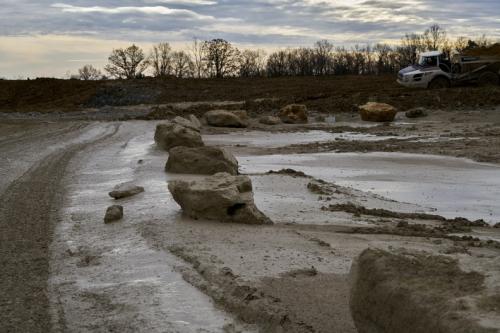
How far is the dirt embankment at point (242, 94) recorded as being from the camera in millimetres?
25672

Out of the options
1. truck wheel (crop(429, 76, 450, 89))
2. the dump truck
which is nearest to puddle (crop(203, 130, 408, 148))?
the dump truck

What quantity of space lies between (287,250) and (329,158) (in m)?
8.35

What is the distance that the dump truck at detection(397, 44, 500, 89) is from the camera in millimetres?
29047

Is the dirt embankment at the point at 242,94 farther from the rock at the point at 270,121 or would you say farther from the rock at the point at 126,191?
the rock at the point at 126,191

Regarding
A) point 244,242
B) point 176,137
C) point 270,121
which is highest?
point 176,137

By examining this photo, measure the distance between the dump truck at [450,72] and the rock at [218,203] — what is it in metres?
23.7

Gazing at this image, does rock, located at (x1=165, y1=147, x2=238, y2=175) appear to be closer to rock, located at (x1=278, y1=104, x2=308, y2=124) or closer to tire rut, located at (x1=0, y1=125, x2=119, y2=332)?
tire rut, located at (x1=0, y1=125, x2=119, y2=332)

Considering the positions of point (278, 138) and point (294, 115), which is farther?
point (294, 115)

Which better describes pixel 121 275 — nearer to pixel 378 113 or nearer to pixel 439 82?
pixel 378 113

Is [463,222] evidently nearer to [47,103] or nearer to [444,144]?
[444,144]

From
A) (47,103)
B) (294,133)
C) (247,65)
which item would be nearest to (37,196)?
(294,133)

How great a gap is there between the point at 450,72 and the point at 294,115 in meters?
10.0

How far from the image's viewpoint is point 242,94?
3469 cm

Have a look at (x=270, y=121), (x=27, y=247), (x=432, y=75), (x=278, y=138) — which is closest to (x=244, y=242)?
(x=27, y=247)
